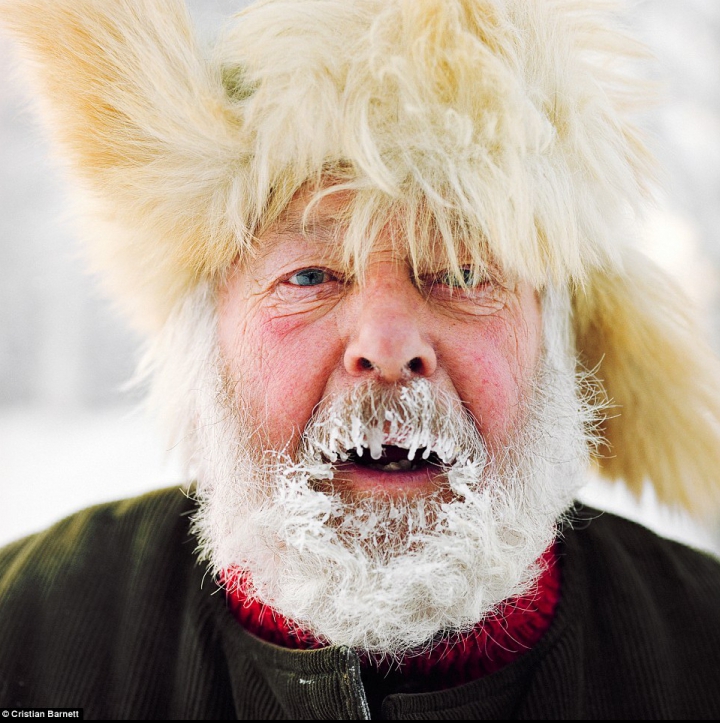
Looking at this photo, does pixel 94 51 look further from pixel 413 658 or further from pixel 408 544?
pixel 413 658

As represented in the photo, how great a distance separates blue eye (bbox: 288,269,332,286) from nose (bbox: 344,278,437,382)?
0.32ft

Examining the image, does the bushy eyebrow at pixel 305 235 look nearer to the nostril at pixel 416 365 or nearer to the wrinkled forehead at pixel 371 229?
the wrinkled forehead at pixel 371 229

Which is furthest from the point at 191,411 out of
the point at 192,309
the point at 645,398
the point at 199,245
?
the point at 645,398

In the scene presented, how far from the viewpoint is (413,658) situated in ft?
4.20

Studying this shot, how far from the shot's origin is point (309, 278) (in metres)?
1.20

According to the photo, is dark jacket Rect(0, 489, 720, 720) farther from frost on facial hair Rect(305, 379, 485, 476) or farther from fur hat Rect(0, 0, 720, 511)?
fur hat Rect(0, 0, 720, 511)

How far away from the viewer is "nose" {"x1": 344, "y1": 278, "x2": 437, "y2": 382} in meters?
1.06

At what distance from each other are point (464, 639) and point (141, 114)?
1.10 meters

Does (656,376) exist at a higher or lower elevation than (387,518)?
higher

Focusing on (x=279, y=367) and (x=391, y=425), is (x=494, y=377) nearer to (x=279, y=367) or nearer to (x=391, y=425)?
(x=391, y=425)

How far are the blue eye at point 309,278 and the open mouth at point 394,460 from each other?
0.31 metres

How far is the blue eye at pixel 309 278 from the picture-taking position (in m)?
1.19
